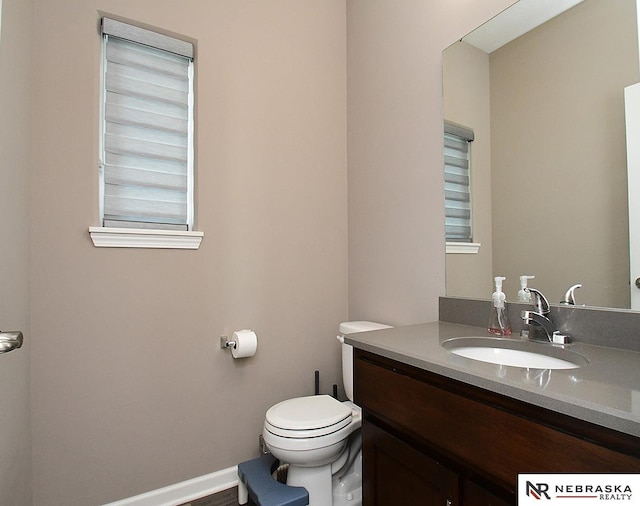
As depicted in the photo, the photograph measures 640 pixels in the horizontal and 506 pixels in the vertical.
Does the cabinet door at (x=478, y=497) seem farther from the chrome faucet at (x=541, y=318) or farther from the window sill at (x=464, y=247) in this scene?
the window sill at (x=464, y=247)

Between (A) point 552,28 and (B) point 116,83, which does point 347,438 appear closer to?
(A) point 552,28

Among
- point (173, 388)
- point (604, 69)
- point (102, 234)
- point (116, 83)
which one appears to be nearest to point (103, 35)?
point (116, 83)

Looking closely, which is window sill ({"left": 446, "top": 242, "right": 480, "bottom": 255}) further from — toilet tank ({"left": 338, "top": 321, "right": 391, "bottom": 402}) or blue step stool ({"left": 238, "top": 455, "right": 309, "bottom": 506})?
blue step stool ({"left": 238, "top": 455, "right": 309, "bottom": 506})

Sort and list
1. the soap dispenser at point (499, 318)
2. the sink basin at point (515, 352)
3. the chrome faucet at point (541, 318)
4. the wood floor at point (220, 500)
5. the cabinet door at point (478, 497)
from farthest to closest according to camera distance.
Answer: the wood floor at point (220, 500) < the soap dispenser at point (499, 318) < the chrome faucet at point (541, 318) < the sink basin at point (515, 352) < the cabinet door at point (478, 497)

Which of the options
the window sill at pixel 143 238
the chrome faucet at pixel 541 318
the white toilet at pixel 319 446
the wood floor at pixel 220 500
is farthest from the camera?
the wood floor at pixel 220 500

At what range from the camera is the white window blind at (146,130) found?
1595 millimetres

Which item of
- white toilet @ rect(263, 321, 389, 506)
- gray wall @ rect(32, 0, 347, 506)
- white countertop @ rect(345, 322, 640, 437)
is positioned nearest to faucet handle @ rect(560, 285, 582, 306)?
white countertop @ rect(345, 322, 640, 437)

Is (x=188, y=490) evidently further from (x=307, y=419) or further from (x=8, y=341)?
(x=8, y=341)

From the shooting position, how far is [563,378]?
2.49ft

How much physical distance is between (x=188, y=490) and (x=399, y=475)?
1.18 m

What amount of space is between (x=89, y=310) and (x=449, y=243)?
1.62 meters

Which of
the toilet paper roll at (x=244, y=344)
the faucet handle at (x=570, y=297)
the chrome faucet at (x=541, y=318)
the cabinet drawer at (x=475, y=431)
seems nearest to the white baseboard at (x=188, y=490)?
the toilet paper roll at (x=244, y=344)

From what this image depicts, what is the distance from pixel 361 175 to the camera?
2100mm

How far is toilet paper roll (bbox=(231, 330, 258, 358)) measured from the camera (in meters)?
1.72
